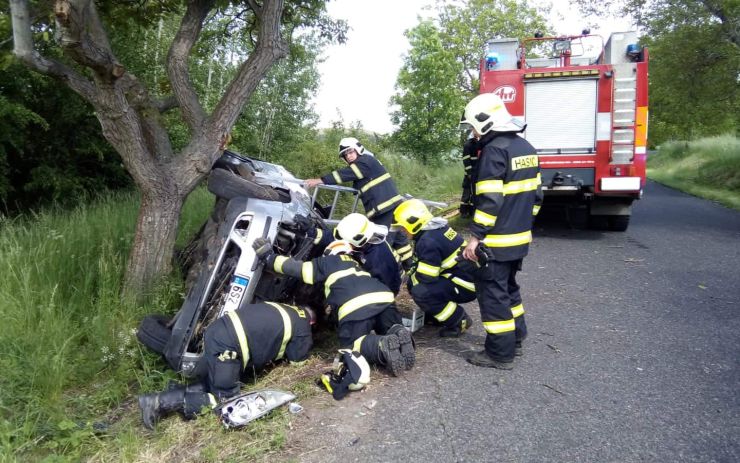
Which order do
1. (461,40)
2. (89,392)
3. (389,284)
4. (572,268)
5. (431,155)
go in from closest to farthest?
(89,392) → (389,284) → (572,268) → (431,155) → (461,40)

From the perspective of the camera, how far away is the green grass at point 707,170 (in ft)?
52.1

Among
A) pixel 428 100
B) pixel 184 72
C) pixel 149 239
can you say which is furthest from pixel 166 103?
pixel 428 100

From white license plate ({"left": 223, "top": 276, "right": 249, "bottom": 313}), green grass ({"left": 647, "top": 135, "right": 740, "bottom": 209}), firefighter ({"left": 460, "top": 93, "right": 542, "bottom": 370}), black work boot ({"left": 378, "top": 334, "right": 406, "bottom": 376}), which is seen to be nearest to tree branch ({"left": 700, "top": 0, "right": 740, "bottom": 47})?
green grass ({"left": 647, "top": 135, "right": 740, "bottom": 209})

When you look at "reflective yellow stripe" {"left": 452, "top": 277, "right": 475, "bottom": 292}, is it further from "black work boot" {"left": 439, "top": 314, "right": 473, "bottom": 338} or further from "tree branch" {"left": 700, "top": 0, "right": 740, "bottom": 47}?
"tree branch" {"left": 700, "top": 0, "right": 740, "bottom": 47}

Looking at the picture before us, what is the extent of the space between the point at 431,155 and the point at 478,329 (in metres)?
10.4

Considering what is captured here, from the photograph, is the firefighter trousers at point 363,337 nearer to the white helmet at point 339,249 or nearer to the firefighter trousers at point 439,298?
the firefighter trousers at point 439,298

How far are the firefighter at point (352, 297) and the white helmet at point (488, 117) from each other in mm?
1329

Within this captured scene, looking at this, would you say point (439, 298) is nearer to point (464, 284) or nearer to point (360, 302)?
point (464, 284)

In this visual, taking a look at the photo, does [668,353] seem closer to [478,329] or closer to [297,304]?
[478,329]

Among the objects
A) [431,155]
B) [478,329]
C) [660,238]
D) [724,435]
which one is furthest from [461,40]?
[724,435]

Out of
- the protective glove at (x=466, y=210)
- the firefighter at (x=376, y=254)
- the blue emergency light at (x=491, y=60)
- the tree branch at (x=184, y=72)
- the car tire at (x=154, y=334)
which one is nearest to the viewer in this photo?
the car tire at (x=154, y=334)

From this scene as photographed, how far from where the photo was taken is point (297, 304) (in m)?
4.56

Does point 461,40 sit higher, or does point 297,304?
point 461,40

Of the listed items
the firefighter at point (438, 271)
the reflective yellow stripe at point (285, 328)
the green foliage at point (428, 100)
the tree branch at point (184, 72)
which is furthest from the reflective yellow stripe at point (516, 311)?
the green foliage at point (428, 100)
